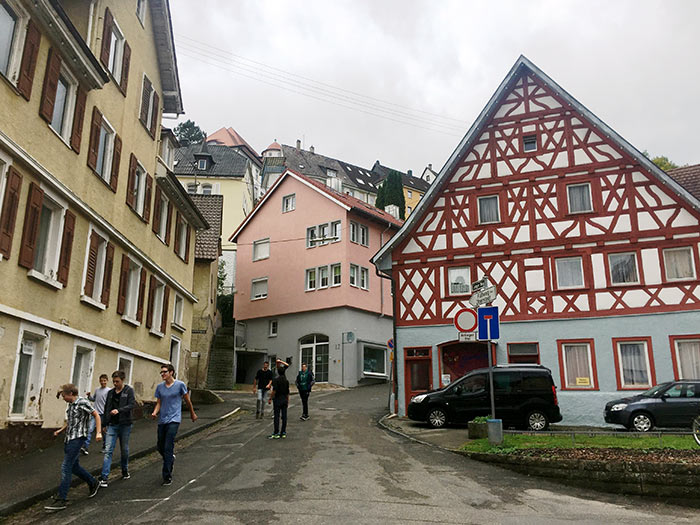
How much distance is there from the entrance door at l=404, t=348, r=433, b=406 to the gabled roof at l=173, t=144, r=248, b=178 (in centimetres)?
4002

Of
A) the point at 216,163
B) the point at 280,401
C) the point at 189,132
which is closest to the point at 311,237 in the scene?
the point at 280,401

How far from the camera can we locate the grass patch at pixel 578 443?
41.4 feet

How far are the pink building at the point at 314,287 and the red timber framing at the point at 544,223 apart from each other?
12.8 m

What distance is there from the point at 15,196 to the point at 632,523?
37.9 ft

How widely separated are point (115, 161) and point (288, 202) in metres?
23.8

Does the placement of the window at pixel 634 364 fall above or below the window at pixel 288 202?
below

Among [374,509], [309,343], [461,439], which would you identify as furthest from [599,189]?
[309,343]

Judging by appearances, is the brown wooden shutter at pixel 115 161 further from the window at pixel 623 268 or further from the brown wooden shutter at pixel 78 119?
the window at pixel 623 268

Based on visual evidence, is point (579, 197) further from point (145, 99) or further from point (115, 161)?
point (115, 161)

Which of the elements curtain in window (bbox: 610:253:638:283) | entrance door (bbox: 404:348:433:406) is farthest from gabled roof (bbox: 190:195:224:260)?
curtain in window (bbox: 610:253:638:283)

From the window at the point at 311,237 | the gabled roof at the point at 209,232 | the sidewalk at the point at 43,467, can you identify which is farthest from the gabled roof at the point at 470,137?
the window at the point at 311,237

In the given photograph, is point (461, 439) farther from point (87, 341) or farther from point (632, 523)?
point (87, 341)

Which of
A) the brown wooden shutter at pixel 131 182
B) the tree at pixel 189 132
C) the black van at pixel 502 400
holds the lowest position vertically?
the black van at pixel 502 400

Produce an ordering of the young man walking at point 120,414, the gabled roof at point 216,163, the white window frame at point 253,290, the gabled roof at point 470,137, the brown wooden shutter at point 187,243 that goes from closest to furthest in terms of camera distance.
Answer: the young man walking at point 120,414
the gabled roof at point 470,137
the brown wooden shutter at point 187,243
the white window frame at point 253,290
the gabled roof at point 216,163
